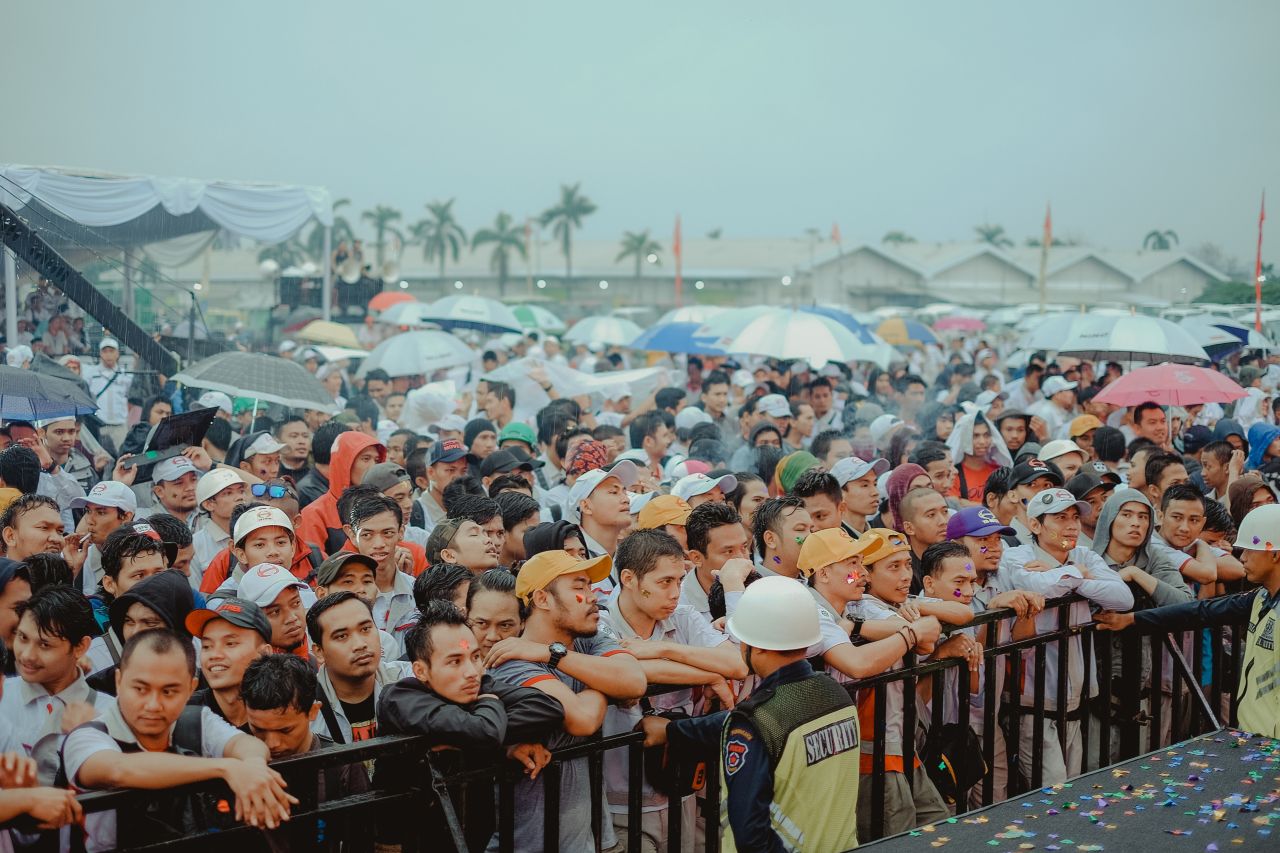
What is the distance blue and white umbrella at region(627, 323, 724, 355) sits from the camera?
15594 millimetres

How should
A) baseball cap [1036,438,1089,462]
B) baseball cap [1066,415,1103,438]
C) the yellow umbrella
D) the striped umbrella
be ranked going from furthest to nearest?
the striped umbrella → the yellow umbrella → baseball cap [1066,415,1103,438] → baseball cap [1036,438,1089,462]

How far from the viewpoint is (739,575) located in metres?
5.14

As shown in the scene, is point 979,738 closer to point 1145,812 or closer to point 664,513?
point 1145,812

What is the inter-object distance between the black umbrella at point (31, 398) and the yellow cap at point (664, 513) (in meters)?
4.23

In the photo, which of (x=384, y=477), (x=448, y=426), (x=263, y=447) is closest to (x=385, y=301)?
(x=448, y=426)

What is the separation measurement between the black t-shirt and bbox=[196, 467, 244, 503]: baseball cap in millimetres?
2795

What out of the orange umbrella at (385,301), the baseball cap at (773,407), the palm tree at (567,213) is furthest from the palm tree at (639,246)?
the baseball cap at (773,407)

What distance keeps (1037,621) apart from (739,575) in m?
1.63

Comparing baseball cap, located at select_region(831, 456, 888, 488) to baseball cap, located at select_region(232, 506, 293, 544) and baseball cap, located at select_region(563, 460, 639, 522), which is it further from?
baseball cap, located at select_region(232, 506, 293, 544)

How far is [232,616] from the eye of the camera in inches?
160

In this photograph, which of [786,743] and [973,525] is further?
[973,525]

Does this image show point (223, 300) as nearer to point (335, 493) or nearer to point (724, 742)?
point (335, 493)

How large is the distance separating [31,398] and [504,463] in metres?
3.12

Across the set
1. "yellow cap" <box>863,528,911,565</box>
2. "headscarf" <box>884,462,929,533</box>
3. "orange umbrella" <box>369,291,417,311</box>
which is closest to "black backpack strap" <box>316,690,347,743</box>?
"yellow cap" <box>863,528,911,565</box>
